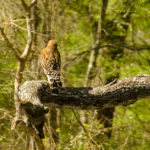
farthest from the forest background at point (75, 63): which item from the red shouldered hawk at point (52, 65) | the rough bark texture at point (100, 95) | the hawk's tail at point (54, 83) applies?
the hawk's tail at point (54, 83)

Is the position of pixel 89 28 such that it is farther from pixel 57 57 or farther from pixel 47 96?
pixel 47 96

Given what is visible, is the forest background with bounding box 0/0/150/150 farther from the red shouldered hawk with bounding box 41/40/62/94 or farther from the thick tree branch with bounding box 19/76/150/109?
the thick tree branch with bounding box 19/76/150/109

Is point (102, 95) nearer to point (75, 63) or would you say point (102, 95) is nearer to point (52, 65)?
point (52, 65)

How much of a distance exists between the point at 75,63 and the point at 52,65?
349 cm

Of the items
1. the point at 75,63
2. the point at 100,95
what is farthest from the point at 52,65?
the point at 75,63

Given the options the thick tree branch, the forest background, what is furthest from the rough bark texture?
the forest background

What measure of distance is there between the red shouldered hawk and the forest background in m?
0.33

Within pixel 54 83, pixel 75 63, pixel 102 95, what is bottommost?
pixel 102 95

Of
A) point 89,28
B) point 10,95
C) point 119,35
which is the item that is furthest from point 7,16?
point 89,28

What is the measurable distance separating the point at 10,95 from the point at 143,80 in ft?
10.8

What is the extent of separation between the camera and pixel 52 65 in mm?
4609

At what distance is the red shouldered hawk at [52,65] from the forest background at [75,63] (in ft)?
1.08

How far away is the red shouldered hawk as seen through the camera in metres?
3.77

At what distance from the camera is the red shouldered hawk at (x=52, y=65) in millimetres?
3770
